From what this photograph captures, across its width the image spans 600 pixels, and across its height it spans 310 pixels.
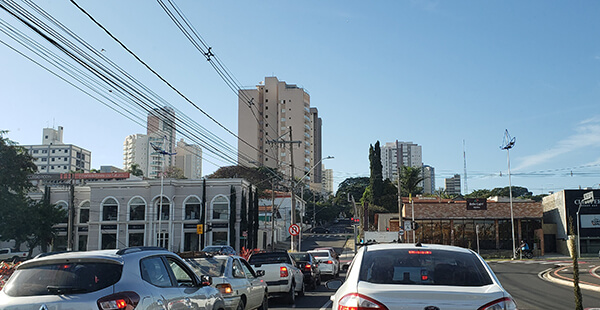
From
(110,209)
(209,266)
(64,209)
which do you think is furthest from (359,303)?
(64,209)

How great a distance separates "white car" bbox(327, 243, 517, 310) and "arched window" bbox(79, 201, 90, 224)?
65792 millimetres

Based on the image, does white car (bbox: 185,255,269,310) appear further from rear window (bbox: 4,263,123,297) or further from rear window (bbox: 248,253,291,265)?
rear window (bbox: 4,263,123,297)

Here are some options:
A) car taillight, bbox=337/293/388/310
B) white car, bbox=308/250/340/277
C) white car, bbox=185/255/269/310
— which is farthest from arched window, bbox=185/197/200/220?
car taillight, bbox=337/293/388/310

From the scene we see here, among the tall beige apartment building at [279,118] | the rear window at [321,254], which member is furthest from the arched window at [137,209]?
the tall beige apartment building at [279,118]

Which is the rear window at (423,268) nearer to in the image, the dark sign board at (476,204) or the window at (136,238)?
the dark sign board at (476,204)

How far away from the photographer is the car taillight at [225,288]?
34.2 ft

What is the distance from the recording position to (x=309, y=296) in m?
18.8

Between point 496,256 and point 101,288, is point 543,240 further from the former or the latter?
point 101,288

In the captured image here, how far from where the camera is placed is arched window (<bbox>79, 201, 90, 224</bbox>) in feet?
217

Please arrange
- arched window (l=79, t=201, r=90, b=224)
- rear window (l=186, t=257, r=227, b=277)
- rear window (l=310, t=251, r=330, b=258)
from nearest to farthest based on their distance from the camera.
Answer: rear window (l=186, t=257, r=227, b=277) → rear window (l=310, t=251, r=330, b=258) → arched window (l=79, t=201, r=90, b=224)

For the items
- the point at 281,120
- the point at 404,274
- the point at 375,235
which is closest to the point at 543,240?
the point at 375,235

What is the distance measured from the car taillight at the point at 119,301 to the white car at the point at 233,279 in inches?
172

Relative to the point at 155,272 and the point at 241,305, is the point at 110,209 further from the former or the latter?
the point at 155,272

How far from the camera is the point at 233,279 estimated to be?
11078mm
